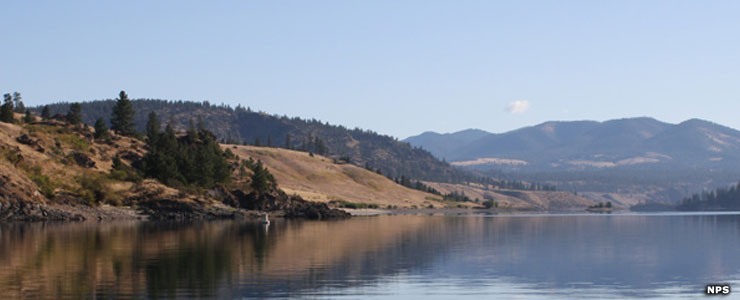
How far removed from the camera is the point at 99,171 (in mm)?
158500

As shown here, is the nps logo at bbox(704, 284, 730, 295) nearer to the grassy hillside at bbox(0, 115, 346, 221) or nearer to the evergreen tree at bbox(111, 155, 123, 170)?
the grassy hillside at bbox(0, 115, 346, 221)

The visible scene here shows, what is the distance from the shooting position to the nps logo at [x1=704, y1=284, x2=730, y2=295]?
43.0 m

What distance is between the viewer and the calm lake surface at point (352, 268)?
43688mm

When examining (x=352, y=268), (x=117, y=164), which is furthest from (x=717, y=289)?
(x=117, y=164)

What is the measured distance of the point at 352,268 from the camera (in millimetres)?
55406

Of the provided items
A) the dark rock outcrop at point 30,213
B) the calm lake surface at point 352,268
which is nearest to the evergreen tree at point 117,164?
the dark rock outcrop at point 30,213

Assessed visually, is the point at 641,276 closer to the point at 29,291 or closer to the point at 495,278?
the point at 495,278

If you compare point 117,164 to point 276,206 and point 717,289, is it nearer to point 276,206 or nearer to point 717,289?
point 276,206

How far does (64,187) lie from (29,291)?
4184 inches

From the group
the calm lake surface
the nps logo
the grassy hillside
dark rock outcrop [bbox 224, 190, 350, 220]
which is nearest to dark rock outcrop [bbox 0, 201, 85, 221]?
the grassy hillside

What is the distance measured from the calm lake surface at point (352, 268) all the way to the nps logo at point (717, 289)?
0.59m

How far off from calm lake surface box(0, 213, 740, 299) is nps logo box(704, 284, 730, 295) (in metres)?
0.59

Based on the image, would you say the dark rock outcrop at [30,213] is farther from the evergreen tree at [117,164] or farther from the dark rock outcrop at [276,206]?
the dark rock outcrop at [276,206]

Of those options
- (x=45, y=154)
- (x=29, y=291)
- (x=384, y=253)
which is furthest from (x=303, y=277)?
(x=45, y=154)
